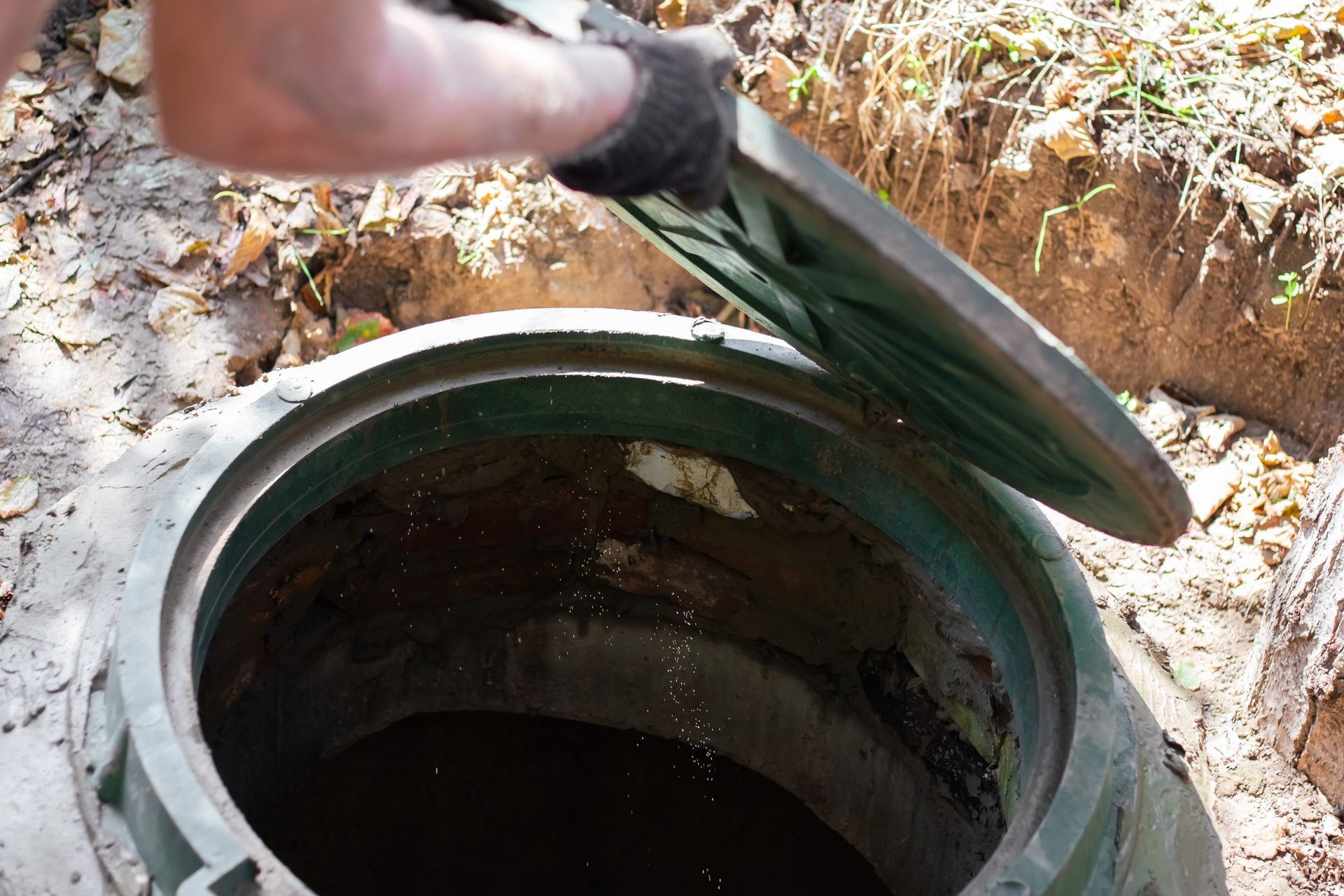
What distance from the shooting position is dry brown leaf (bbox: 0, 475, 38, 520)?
267 centimetres

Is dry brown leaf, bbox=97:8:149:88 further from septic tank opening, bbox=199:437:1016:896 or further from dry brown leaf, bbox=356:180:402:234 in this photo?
septic tank opening, bbox=199:437:1016:896

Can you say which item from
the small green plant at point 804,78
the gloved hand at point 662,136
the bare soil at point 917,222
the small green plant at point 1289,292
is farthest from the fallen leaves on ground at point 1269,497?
the gloved hand at point 662,136

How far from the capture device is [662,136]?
1208 mm

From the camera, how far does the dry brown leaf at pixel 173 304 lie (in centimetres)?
320

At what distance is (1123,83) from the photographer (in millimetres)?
3371

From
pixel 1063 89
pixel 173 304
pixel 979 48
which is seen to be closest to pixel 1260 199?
pixel 1063 89

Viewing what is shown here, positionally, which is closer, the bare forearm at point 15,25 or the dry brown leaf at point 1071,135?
the bare forearm at point 15,25

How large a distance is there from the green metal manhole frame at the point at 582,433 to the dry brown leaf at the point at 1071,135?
1605 millimetres

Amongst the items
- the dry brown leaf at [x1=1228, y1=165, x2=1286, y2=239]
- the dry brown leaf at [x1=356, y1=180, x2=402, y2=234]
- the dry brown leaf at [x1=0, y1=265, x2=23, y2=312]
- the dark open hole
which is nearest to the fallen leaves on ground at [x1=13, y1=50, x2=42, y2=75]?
the dry brown leaf at [x1=0, y1=265, x2=23, y2=312]

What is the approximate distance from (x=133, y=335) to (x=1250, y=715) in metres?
3.01

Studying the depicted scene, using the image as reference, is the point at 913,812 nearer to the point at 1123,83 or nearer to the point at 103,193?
the point at 1123,83

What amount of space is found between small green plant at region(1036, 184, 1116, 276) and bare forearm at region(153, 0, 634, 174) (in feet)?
8.58

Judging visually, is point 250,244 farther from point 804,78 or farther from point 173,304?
point 804,78

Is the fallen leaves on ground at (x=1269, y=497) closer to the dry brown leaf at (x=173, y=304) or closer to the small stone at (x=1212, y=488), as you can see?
the small stone at (x=1212, y=488)
